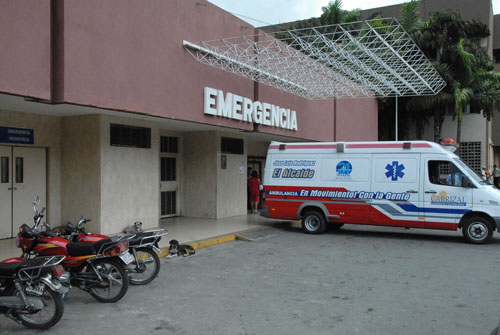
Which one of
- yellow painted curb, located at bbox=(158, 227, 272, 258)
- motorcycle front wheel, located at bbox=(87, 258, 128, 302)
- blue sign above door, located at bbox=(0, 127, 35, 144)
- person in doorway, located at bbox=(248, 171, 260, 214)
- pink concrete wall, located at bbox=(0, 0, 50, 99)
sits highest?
pink concrete wall, located at bbox=(0, 0, 50, 99)

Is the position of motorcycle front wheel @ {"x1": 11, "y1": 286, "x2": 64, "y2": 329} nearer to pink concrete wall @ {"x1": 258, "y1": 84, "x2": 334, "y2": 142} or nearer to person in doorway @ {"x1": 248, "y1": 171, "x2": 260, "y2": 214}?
pink concrete wall @ {"x1": 258, "y1": 84, "x2": 334, "y2": 142}

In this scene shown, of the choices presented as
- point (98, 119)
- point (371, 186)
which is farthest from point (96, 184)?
point (371, 186)

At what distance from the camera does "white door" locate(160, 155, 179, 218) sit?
14453 millimetres

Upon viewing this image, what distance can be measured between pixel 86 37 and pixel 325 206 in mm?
7315

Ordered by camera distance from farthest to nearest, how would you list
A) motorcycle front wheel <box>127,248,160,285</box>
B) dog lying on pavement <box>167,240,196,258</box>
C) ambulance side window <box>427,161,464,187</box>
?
ambulance side window <box>427,161,464,187</box>, dog lying on pavement <box>167,240,196,258</box>, motorcycle front wheel <box>127,248,160,285</box>

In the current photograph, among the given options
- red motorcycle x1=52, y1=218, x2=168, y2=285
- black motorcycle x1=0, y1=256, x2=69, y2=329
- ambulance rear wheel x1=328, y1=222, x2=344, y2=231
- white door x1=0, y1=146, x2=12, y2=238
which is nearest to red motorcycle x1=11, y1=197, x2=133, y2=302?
red motorcycle x1=52, y1=218, x2=168, y2=285

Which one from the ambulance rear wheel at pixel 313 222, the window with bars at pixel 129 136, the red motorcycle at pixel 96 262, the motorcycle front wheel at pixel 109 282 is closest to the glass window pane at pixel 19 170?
the window with bars at pixel 129 136

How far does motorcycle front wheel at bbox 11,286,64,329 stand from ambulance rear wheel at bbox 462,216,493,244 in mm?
9345

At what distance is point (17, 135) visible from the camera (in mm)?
10078

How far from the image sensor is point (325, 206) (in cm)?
1226

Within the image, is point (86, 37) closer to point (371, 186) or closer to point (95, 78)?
point (95, 78)

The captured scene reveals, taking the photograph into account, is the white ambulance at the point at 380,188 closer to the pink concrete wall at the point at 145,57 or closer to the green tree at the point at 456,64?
the pink concrete wall at the point at 145,57

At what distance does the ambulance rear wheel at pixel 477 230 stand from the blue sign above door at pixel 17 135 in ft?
34.5

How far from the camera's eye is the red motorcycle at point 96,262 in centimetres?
605
